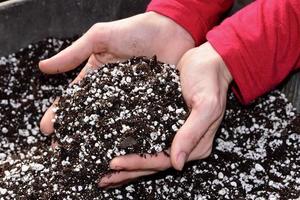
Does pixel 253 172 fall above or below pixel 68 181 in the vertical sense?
below

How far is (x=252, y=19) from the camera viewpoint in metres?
1.55

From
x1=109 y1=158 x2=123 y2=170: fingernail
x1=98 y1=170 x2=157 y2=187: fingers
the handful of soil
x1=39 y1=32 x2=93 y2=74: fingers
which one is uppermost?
x1=39 y1=32 x2=93 y2=74: fingers

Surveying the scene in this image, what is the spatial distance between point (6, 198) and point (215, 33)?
737 millimetres

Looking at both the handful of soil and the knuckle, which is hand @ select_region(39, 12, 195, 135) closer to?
the handful of soil

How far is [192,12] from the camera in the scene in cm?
169

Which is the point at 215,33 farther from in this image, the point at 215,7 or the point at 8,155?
the point at 8,155

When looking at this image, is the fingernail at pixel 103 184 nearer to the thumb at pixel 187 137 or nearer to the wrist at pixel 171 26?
the thumb at pixel 187 137

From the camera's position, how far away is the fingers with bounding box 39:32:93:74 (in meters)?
1.57

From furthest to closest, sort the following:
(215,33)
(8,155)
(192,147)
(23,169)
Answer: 1. (8,155)
2. (215,33)
3. (23,169)
4. (192,147)

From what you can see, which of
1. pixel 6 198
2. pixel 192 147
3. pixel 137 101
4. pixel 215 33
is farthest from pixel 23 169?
pixel 215 33

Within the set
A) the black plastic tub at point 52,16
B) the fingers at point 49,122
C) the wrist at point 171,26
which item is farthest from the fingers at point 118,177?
the black plastic tub at point 52,16

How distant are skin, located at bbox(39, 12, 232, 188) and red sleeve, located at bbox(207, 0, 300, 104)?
0.04m

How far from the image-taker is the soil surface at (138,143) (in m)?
1.38

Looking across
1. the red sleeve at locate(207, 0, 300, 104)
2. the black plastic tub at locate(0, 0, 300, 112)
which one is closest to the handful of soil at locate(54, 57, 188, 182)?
the red sleeve at locate(207, 0, 300, 104)
